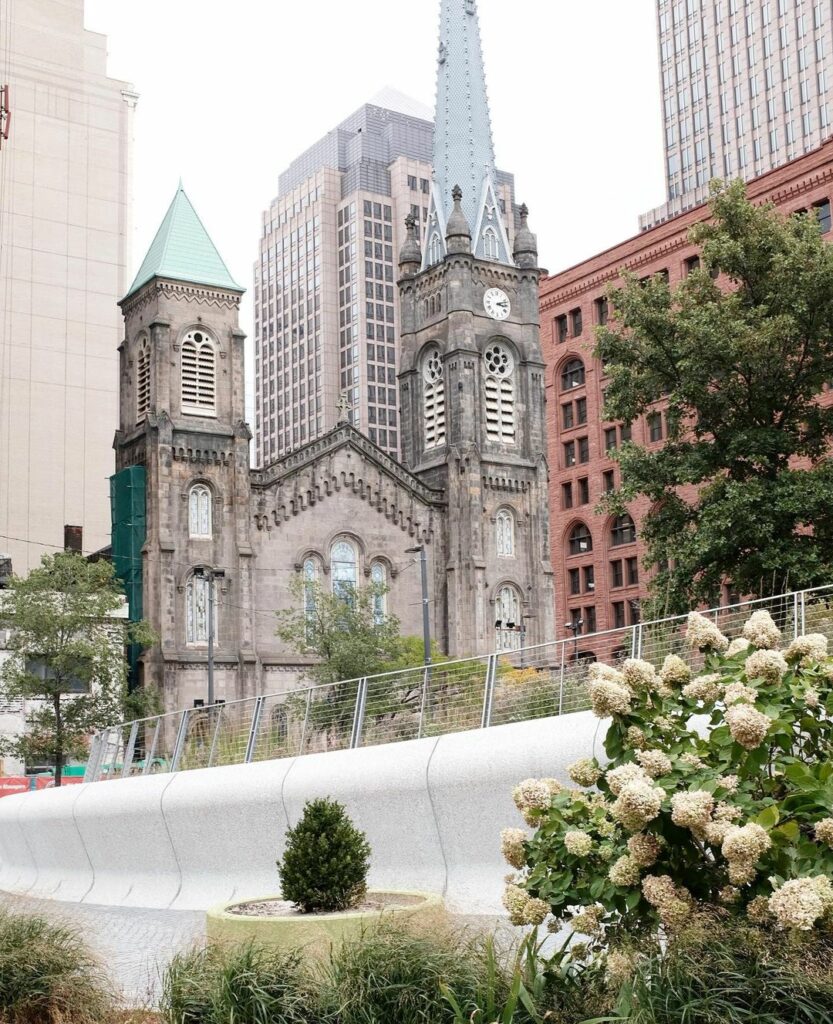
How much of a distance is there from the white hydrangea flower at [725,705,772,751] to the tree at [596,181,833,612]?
19129 millimetres

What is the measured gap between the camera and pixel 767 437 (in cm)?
2639

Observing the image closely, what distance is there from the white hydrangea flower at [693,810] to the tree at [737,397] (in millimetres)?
19278

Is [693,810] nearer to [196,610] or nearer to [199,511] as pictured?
[196,610]

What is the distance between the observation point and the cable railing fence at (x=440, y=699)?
14.7 m

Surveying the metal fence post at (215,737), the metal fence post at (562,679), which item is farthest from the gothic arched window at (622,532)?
the metal fence post at (562,679)

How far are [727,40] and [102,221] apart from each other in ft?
179

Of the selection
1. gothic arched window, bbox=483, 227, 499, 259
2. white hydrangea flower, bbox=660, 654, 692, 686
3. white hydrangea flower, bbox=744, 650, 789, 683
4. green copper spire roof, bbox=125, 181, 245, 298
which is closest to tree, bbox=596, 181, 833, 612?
white hydrangea flower, bbox=660, 654, 692, 686

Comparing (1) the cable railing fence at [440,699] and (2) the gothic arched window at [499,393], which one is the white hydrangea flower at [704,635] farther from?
(2) the gothic arched window at [499,393]

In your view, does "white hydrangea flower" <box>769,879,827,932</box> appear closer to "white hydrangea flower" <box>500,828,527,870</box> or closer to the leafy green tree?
"white hydrangea flower" <box>500,828,527,870</box>

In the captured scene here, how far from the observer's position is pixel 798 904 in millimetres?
6367

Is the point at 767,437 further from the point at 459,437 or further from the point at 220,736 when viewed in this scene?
the point at 459,437

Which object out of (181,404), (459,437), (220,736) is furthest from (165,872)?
(459,437)

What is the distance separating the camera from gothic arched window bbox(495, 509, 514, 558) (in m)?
72.6

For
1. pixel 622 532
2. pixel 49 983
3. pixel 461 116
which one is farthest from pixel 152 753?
pixel 461 116
